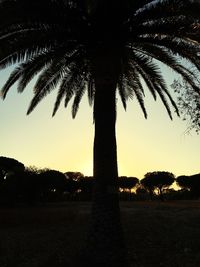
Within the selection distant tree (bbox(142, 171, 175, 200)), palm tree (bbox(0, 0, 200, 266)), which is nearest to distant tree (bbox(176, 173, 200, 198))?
distant tree (bbox(142, 171, 175, 200))

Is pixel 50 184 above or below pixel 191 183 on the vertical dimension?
below

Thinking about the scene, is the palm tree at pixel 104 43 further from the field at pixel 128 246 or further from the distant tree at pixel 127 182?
the distant tree at pixel 127 182

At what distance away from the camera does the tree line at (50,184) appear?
51.8 meters

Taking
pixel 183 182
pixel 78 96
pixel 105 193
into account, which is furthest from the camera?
pixel 183 182

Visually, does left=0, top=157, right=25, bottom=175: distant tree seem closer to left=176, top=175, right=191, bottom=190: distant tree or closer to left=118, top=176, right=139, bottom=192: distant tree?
left=118, top=176, right=139, bottom=192: distant tree

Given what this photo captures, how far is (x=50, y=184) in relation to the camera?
60.3m

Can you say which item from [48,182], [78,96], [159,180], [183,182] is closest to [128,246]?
[78,96]

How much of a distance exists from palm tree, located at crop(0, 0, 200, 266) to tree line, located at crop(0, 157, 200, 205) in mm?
18641

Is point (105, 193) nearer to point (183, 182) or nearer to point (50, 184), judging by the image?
point (50, 184)

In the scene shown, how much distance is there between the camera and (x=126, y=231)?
18.8 m

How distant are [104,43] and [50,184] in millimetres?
49443

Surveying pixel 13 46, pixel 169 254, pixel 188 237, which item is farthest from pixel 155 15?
pixel 188 237

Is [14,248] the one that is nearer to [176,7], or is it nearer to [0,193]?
[176,7]

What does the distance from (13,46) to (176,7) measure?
229 inches
